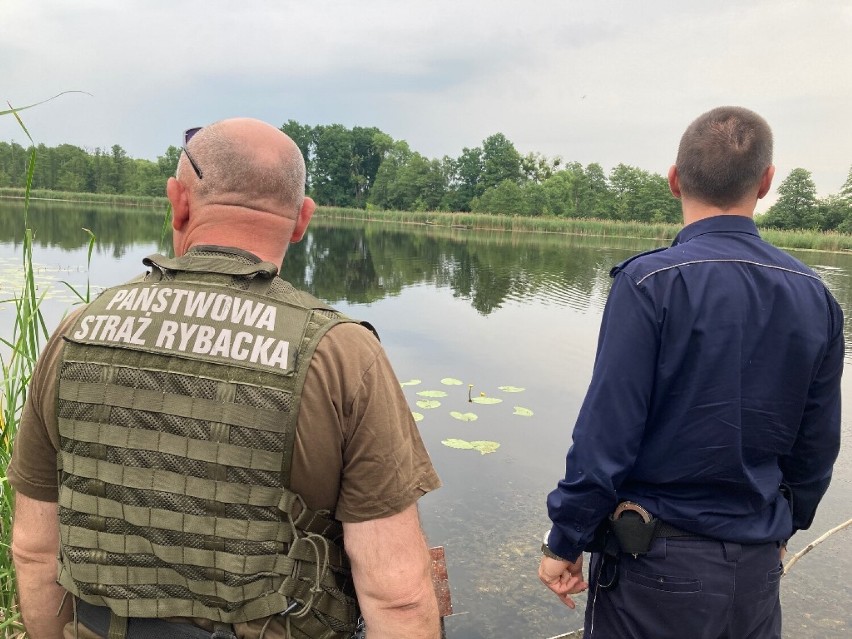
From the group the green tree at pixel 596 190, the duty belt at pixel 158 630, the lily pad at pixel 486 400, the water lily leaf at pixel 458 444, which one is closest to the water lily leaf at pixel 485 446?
the water lily leaf at pixel 458 444

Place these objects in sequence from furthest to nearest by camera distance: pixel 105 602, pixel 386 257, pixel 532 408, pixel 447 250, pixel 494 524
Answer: pixel 447 250 < pixel 386 257 < pixel 532 408 < pixel 494 524 < pixel 105 602

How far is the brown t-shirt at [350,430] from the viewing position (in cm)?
108

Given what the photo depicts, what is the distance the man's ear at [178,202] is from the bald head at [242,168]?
2 cm

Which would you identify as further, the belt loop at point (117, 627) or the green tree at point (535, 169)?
the green tree at point (535, 169)

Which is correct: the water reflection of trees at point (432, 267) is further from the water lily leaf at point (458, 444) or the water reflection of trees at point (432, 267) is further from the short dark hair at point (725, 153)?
the short dark hair at point (725, 153)

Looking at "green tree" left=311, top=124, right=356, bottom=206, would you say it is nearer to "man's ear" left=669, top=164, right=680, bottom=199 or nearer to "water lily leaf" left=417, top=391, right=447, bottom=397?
"water lily leaf" left=417, top=391, right=447, bottom=397

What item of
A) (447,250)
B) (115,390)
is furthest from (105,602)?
(447,250)

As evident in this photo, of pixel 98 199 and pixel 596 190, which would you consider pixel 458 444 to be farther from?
pixel 596 190

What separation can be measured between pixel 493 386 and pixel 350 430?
6.48 meters

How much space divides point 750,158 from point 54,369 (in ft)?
5.71

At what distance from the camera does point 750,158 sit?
1.61 m

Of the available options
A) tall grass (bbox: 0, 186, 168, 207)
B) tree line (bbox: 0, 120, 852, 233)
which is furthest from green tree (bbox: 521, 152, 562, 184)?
tall grass (bbox: 0, 186, 168, 207)

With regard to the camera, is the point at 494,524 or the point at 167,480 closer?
the point at 167,480

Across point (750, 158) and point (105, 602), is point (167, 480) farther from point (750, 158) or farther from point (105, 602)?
point (750, 158)
